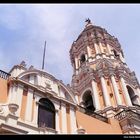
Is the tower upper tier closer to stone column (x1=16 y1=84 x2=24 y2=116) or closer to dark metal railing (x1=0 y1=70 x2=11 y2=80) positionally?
dark metal railing (x1=0 y1=70 x2=11 y2=80)

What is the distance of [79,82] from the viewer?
27.4 meters

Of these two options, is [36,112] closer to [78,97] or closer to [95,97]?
[95,97]

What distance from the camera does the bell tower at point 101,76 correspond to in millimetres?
22953

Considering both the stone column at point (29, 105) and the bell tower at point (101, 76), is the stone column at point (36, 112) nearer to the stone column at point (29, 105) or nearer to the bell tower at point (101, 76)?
the stone column at point (29, 105)

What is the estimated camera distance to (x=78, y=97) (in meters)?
26.0

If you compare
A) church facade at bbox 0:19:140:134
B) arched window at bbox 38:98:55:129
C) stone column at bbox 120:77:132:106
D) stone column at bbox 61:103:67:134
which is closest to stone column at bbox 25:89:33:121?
church facade at bbox 0:19:140:134

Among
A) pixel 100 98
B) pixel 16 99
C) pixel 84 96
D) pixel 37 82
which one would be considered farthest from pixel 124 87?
pixel 16 99

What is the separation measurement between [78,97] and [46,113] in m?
12.6

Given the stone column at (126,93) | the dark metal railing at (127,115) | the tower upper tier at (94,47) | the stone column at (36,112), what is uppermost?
the tower upper tier at (94,47)

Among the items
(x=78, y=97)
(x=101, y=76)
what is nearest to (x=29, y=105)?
(x=101, y=76)

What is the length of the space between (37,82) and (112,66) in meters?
13.3

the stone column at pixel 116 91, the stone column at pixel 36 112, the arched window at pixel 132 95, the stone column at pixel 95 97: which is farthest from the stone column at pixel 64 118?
the arched window at pixel 132 95

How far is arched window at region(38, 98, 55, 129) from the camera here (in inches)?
515

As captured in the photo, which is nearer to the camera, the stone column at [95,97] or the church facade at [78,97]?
the church facade at [78,97]
